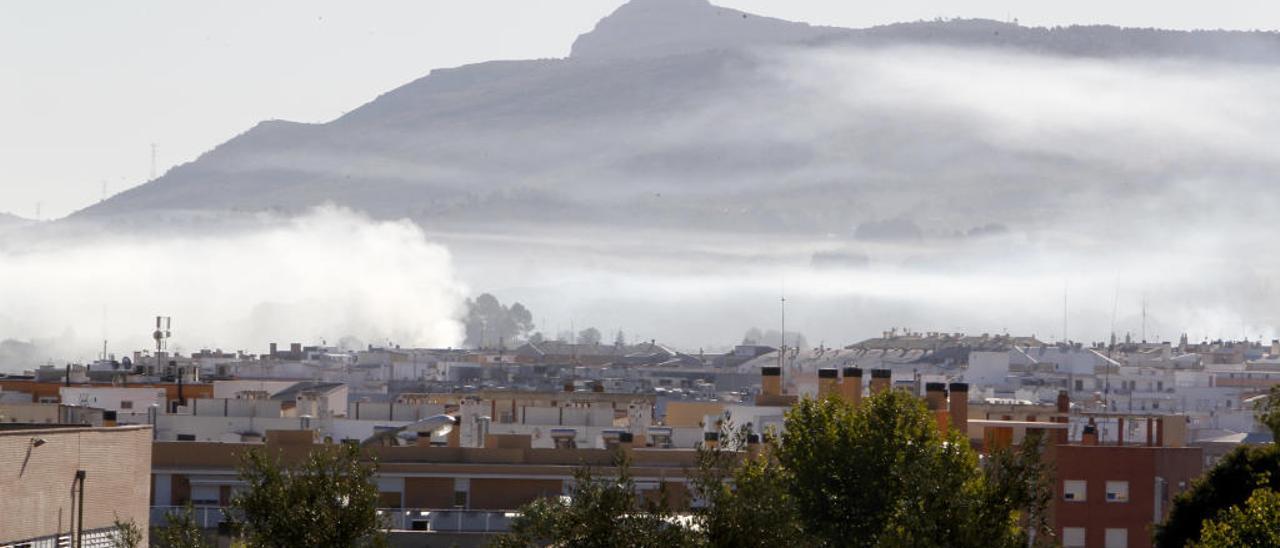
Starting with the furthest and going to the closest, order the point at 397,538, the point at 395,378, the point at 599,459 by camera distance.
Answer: the point at 395,378, the point at 599,459, the point at 397,538

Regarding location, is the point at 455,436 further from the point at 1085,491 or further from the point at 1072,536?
the point at 1085,491

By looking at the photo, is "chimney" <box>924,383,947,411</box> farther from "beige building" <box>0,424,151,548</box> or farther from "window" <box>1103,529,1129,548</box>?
"beige building" <box>0,424,151,548</box>

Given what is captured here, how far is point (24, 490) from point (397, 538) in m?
10.4

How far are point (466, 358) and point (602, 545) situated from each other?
4990 inches

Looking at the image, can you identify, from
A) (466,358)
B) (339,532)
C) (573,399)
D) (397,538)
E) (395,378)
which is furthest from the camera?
(466,358)

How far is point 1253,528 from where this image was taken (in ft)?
64.6

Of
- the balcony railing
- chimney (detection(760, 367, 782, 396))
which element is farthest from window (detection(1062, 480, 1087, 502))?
chimney (detection(760, 367, 782, 396))

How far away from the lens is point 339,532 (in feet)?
67.6

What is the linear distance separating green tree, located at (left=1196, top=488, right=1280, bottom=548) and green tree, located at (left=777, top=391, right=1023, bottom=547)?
78.8 inches

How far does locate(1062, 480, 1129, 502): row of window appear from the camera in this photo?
4359cm

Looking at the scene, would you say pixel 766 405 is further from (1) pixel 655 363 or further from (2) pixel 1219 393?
(1) pixel 655 363

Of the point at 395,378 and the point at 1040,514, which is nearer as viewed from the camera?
the point at 1040,514

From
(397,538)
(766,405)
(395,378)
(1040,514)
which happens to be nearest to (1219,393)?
(395,378)

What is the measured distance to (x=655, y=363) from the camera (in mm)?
153750
